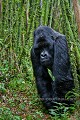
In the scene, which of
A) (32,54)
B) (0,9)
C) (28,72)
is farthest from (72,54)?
(0,9)

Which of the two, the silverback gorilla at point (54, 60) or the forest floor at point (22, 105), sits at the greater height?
the silverback gorilla at point (54, 60)

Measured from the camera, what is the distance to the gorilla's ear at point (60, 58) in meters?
4.63

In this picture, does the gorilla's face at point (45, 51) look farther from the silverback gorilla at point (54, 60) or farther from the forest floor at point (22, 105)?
the forest floor at point (22, 105)

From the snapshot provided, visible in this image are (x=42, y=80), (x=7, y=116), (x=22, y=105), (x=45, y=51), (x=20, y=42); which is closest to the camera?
(x=7, y=116)

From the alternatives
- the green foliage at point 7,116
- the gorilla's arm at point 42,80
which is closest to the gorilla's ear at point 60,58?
the gorilla's arm at point 42,80

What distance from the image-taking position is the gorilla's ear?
463cm

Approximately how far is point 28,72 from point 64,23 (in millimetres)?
1622

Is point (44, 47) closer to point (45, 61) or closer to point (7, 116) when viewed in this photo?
point (45, 61)

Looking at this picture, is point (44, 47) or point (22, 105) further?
point (44, 47)

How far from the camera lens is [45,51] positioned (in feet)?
15.6

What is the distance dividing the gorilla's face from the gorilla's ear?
10 centimetres

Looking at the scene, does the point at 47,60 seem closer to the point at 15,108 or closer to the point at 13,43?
the point at 15,108

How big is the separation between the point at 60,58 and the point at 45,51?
227mm

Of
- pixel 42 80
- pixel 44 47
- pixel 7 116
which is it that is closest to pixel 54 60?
pixel 44 47
